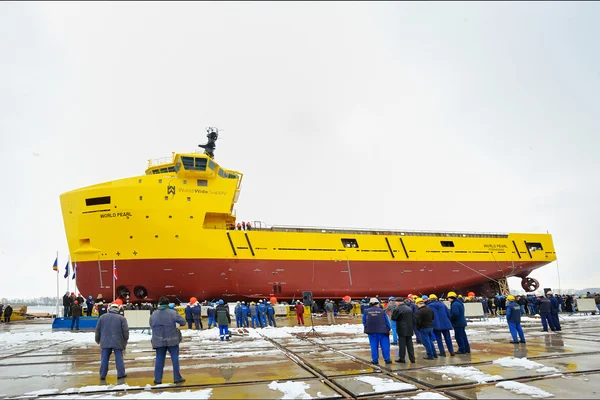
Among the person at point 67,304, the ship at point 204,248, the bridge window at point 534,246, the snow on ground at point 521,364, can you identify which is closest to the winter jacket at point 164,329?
the snow on ground at point 521,364

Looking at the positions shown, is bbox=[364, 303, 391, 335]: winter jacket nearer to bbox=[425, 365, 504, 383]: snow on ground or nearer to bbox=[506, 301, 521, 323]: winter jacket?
bbox=[425, 365, 504, 383]: snow on ground

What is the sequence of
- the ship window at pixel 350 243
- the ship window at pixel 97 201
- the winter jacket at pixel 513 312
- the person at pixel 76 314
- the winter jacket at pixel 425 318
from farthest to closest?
1. the ship window at pixel 350 243
2. the ship window at pixel 97 201
3. the person at pixel 76 314
4. the winter jacket at pixel 513 312
5. the winter jacket at pixel 425 318

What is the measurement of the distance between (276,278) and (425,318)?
1977 centimetres

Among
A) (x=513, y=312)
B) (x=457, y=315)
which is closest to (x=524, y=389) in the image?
(x=457, y=315)

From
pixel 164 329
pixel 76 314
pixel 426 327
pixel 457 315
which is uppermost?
pixel 164 329

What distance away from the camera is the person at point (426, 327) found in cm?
840

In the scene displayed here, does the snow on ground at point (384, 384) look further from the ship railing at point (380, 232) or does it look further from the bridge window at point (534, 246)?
the bridge window at point (534, 246)

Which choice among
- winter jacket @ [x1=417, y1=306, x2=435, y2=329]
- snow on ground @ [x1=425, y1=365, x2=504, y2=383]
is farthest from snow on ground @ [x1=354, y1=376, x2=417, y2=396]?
winter jacket @ [x1=417, y1=306, x2=435, y2=329]

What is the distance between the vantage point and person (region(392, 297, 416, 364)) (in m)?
7.98

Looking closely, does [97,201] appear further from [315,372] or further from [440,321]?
[440,321]

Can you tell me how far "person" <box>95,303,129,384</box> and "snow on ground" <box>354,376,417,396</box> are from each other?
425cm

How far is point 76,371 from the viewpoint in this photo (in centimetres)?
772

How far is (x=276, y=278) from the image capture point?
27828 mm

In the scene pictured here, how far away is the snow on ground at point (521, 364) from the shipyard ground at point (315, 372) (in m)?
0.02
